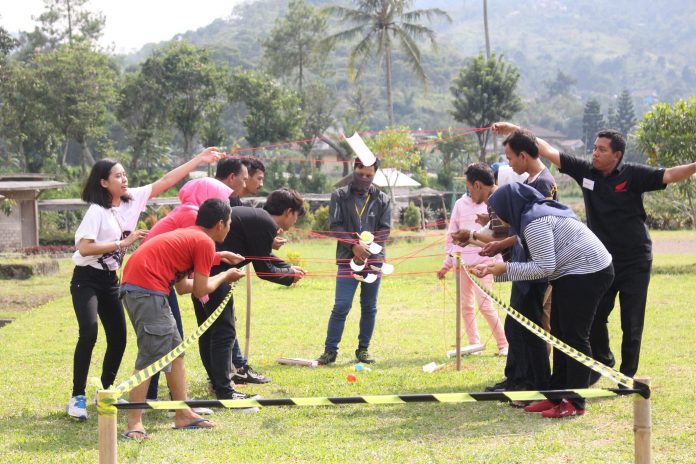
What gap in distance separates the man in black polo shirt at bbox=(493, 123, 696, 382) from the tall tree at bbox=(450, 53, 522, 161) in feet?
132

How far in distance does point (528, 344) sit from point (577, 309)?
72cm

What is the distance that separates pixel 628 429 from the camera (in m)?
5.54

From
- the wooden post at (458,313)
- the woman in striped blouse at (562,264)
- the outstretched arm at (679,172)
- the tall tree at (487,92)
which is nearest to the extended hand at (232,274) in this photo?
the woman in striped blouse at (562,264)

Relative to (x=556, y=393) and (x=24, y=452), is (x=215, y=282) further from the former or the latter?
(x=556, y=393)

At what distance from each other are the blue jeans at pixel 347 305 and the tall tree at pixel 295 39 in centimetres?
6059

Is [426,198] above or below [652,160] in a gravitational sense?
below

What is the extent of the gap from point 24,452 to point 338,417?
7.13 feet

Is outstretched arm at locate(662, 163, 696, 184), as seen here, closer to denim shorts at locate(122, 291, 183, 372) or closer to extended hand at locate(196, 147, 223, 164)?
extended hand at locate(196, 147, 223, 164)

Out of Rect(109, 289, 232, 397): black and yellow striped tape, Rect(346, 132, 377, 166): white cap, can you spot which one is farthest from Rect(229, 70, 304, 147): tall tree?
Rect(109, 289, 232, 397): black and yellow striped tape

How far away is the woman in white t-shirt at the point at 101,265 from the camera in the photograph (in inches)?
237

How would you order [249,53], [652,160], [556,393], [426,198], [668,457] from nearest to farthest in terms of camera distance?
1. [556,393]
2. [668,457]
3. [652,160]
4. [426,198]
5. [249,53]

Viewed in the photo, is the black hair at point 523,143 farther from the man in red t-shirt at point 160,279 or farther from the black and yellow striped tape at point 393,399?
the black and yellow striped tape at point 393,399

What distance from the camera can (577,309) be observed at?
5.66 metres

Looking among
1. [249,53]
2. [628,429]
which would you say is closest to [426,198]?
[628,429]
